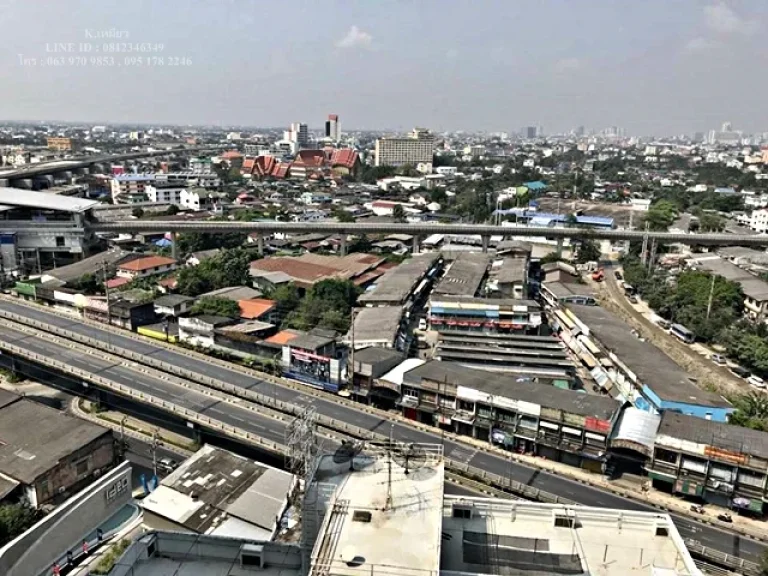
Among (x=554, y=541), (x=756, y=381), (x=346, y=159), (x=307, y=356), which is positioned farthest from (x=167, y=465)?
(x=346, y=159)

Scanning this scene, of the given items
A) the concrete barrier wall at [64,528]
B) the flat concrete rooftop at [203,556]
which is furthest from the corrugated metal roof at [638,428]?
the concrete barrier wall at [64,528]

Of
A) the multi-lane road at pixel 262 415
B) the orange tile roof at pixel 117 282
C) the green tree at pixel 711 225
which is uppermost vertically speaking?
the green tree at pixel 711 225

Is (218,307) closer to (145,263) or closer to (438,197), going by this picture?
(145,263)

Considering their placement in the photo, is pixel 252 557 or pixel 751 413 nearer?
pixel 252 557

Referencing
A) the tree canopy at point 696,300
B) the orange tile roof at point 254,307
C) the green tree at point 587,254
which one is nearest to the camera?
the orange tile roof at point 254,307

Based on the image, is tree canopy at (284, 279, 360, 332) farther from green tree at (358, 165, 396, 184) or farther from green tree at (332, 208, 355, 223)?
green tree at (358, 165, 396, 184)

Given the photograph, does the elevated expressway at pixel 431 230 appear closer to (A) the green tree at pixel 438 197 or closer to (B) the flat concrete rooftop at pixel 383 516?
(A) the green tree at pixel 438 197

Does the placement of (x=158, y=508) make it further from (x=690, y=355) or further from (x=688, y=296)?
(x=688, y=296)
